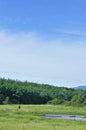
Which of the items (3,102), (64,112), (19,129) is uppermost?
(3,102)

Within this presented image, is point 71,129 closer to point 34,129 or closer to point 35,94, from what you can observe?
point 34,129

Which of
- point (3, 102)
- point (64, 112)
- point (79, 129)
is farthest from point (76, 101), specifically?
point (79, 129)

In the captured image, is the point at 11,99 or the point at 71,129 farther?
the point at 11,99

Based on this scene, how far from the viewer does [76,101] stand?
151000 millimetres

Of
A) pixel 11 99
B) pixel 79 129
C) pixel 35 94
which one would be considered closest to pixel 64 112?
pixel 79 129

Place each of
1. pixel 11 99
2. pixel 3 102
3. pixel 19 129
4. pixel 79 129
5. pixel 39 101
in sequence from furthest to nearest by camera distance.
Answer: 1. pixel 39 101
2. pixel 11 99
3. pixel 3 102
4. pixel 79 129
5. pixel 19 129

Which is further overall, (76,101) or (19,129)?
(76,101)

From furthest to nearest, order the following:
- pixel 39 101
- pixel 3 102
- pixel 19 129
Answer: pixel 39 101, pixel 3 102, pixel 19 129

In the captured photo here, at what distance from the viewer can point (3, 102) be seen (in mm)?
146625

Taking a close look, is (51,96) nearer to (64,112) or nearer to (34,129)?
(64,112)

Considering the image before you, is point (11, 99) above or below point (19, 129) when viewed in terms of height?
above

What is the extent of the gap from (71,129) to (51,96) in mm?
141209

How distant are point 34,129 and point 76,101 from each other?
107 metres

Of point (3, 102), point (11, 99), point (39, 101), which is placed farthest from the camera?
point (39, 101)
